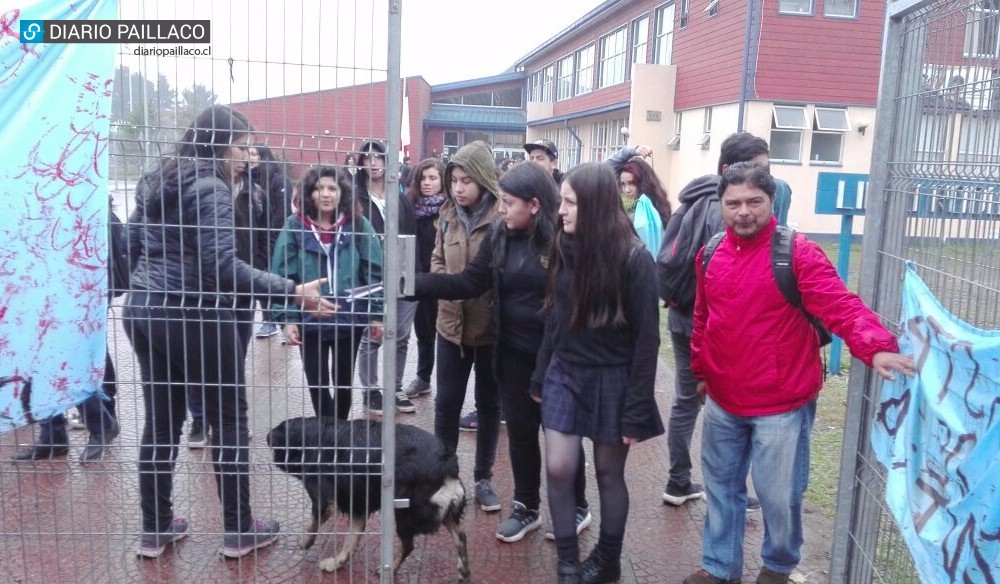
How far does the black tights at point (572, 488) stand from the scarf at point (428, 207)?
2787 mm

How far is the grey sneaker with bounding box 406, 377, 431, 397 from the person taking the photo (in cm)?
633

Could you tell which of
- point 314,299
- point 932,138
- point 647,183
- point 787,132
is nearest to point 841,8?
point 787,132

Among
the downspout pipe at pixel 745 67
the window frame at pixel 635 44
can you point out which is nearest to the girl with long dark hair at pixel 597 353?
the downspout pipe at pixel 745 67

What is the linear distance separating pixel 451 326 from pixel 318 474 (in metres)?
1.28

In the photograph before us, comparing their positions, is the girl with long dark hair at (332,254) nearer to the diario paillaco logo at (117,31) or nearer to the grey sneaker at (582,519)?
the diario paillaco logo at (117,31)

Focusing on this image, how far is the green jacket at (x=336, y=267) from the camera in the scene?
10.00 feet

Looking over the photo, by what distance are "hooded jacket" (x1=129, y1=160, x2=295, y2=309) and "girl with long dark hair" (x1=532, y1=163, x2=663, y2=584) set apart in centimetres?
119

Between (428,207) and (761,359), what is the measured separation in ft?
10.9

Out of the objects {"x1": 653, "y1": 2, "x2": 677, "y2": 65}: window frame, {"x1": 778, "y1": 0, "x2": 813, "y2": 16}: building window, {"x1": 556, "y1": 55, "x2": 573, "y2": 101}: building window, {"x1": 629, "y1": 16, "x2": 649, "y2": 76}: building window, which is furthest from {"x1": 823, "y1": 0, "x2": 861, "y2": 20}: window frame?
{"x1": 556, "y1": 55, "x2": 573, "y2": 101}: building window

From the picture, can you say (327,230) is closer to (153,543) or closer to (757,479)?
(153,543)

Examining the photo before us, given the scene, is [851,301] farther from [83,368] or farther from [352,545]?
[83,368]

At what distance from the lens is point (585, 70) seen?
2923cm

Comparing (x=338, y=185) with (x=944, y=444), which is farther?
(x=338, y=185)

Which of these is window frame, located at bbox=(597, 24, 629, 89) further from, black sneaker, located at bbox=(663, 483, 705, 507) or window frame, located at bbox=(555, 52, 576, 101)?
black sneaker, located at bbox=(663, 483, 705, 507)
